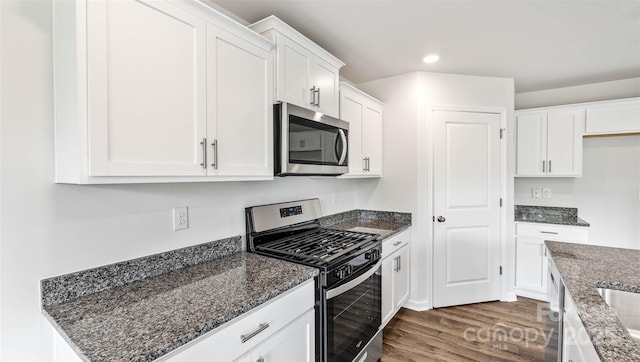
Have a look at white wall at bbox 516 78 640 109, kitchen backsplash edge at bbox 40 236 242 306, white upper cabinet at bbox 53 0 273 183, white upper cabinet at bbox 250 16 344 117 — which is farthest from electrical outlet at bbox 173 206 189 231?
white wall at bbox 516 78 640 109

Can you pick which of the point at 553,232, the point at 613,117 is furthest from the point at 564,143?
the point at 553,232

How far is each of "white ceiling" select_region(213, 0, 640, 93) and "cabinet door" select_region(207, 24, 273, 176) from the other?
1.50 feet

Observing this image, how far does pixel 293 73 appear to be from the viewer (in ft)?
5.93

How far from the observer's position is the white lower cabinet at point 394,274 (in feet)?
7.70

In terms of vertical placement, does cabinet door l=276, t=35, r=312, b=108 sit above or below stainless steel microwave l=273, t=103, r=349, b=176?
above

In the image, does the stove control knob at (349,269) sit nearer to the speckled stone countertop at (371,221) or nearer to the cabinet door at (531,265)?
the speckled stone countertop at (371,221)

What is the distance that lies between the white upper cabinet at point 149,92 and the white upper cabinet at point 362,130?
3.69ft

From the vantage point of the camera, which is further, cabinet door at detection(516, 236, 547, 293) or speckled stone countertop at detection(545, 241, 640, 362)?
cabinet door at detection(516, 236, 547, 293)

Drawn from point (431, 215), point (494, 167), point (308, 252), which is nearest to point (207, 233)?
point (308, 252)

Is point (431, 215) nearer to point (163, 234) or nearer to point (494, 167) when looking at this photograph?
point (494, 167)

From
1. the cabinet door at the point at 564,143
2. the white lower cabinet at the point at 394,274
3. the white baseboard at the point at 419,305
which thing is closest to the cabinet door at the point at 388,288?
the white lower cabinet at the point at 394,274

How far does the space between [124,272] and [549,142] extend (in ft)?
13.4

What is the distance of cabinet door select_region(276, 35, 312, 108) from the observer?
5.60 ft

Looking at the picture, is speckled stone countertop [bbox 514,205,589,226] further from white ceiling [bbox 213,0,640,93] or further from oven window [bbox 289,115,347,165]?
oven window [bbox 289,115,347,165]
